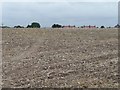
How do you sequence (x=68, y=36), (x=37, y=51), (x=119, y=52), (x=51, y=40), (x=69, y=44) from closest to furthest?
(x=119, y=52)
(x=37, y=51)
(x=69, y=44)
(x=51, y=40)
(x=68, y=36)

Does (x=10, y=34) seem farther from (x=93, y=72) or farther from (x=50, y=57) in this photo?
(x=93, y=72)

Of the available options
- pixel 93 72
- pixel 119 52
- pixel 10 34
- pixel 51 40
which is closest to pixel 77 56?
pixel 119 52

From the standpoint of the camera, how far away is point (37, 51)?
46.3ft

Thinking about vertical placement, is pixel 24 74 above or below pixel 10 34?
below

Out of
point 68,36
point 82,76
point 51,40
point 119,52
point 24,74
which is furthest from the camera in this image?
point 68,36

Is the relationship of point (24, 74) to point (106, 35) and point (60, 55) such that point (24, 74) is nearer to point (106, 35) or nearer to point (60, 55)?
point (60, 55)

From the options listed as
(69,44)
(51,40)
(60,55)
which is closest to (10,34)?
(51,40)

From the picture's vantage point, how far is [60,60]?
12.2m

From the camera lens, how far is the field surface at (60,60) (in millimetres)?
9828

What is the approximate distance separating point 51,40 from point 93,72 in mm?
6169

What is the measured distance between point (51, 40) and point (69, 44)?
146 cm

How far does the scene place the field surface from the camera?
9.83 metres

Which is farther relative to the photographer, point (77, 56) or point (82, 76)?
point (77, 56)

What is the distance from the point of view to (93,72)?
10.4m
